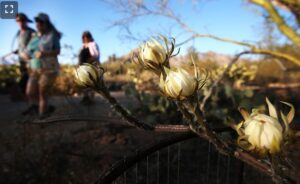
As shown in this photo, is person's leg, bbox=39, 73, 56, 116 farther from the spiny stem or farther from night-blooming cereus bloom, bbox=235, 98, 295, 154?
night-blooming cereus bloom, bbox=235, 98, 295, 154

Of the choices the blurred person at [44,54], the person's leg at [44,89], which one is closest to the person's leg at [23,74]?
the blurred person at [44,54]

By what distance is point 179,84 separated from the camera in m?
0.57

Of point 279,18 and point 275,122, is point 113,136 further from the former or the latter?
point 279,18

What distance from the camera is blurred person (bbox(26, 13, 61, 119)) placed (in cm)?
420

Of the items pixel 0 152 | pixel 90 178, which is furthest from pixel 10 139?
pixel 90 178

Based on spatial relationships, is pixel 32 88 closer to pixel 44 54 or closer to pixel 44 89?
pixel 44 89

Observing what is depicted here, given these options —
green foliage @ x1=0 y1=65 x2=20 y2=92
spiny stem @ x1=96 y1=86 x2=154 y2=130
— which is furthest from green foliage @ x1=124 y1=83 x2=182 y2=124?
green foliage @ x1=0 y1=65 x2=20 y2=92

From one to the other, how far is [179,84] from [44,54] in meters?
3.81

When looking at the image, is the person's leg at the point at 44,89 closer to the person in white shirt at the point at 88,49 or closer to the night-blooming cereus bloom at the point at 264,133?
the person in white shirt at the point at 88,49

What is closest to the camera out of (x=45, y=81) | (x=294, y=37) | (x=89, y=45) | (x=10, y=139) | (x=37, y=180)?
(x=37, y=180)

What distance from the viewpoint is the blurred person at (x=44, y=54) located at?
4203 mm

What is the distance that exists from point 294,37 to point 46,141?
14.3ft

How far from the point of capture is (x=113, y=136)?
145 inches

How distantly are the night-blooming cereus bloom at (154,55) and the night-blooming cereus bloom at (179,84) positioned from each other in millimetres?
77
